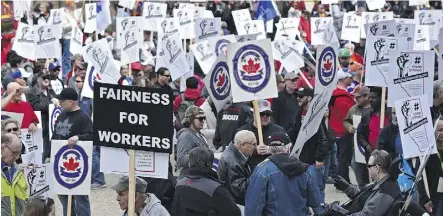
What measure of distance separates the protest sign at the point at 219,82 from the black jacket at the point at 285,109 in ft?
7.78

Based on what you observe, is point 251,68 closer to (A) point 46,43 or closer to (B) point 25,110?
(B) point 25,110

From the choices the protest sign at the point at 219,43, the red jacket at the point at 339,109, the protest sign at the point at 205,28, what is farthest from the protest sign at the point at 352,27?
the red jacket at the point at 339,109

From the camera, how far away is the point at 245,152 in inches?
420

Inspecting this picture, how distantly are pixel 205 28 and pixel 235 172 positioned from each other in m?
10.5

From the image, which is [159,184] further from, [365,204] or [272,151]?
[365,204]

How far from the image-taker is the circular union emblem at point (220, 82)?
13.9 meters

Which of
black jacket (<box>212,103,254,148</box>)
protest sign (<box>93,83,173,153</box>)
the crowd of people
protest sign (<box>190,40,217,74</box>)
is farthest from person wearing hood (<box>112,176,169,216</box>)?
protest sign (<box>190,40,217,74</box>)

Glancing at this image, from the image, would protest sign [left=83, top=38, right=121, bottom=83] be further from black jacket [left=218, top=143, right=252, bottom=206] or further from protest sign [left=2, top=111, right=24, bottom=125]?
black jacket [left=218, top=143, right=252, bottom=206]

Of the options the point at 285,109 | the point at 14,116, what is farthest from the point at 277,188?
the point at 285,109

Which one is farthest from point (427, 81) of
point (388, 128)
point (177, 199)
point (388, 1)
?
point (388, 1)

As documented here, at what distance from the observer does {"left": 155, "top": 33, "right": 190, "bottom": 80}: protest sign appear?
1862 centimetres

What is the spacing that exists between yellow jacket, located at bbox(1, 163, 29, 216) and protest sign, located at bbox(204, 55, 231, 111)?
438 cm

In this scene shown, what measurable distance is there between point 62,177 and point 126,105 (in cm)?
197

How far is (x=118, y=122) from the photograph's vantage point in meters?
9.10
